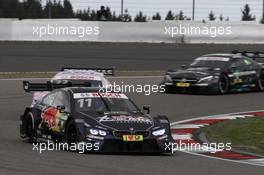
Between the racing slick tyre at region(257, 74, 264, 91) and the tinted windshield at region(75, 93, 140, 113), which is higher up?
the tinted windshield at region(75, 93, 140, 113)

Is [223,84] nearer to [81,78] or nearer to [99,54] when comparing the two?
[81,78]

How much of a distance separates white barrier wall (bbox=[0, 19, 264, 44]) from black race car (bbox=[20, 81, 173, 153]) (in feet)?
82.1

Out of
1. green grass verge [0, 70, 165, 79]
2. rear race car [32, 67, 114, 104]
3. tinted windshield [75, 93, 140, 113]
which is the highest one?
tinted windshield [75, 93, 140, 113]

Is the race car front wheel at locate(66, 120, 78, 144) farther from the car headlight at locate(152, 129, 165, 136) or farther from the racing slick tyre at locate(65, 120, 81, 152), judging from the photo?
the car headlight at locate(152, 129, 165, 136)

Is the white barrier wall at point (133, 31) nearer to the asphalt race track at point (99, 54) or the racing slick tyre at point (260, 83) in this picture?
the asphalt race track at point (99, 54)

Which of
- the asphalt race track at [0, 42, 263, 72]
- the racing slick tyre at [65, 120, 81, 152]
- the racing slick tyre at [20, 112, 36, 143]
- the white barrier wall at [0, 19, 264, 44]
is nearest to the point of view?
the racing slick tyre at [65, 120, 81, 152]

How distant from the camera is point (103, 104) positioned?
1368cm

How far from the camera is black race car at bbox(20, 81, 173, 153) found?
12.6 metres

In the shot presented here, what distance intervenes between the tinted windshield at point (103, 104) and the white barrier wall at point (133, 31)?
25819 millimetres

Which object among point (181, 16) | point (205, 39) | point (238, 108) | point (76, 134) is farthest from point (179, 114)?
point (181, 16)

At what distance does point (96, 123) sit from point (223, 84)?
13.3 m

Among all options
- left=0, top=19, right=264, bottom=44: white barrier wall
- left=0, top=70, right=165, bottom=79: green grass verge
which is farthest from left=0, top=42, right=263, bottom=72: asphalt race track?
left=0, top=70, right=165, bottom=79: green grass verge

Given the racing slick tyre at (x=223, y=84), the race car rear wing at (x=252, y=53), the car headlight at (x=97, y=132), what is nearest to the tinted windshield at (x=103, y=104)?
the car headlight at (x=97, y=132)

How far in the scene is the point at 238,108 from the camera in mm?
21609
